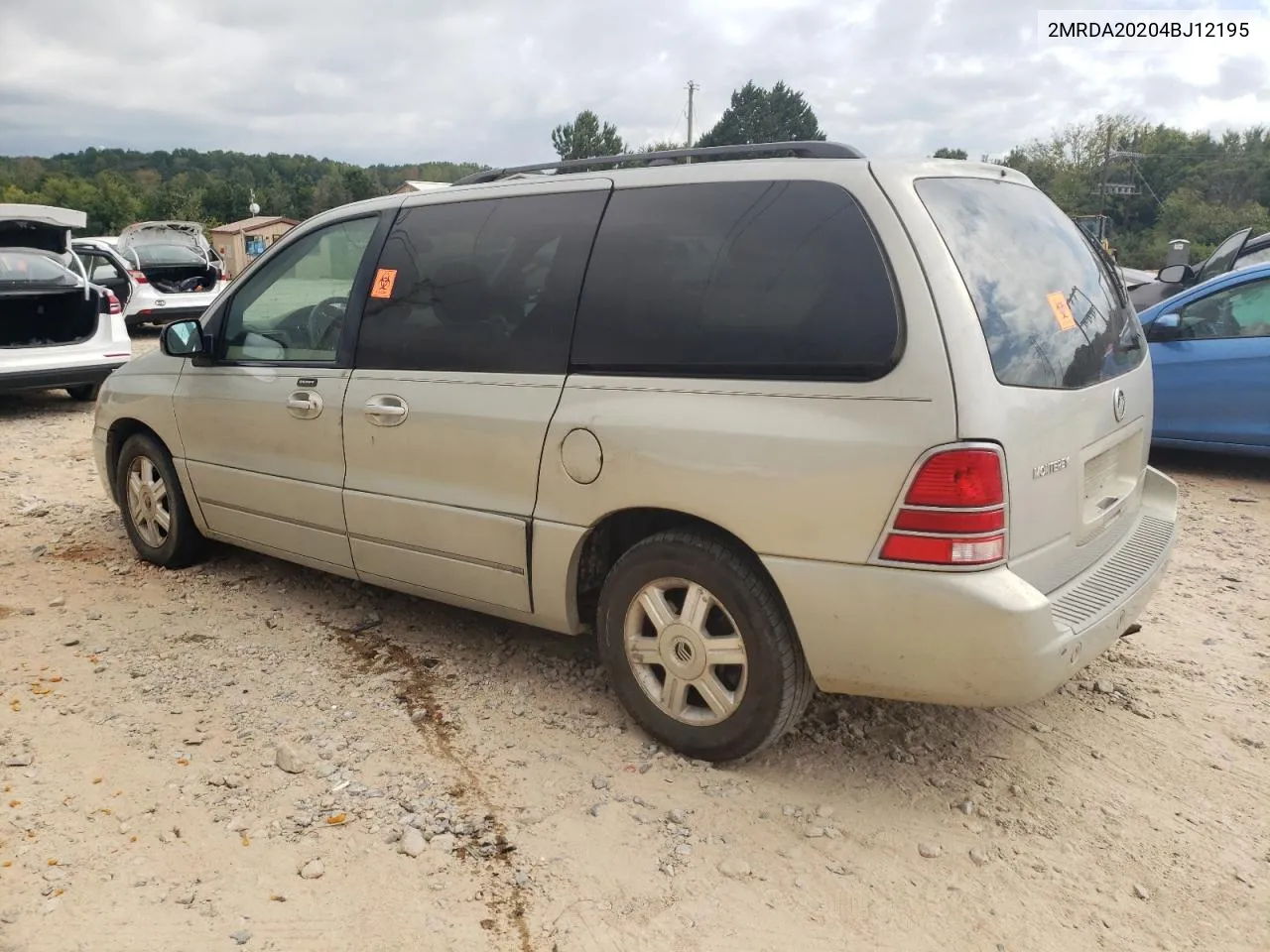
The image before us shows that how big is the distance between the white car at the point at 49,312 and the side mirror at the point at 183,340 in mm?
5749

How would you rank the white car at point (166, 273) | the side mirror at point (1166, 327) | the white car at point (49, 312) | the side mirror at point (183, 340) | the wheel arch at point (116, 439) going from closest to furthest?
the side mirror at point (183, 340), the wheel arch at point (116, 439), the side mirror at point (1166, 327), the white car at point (49, 312), the white car at point (166, 273)

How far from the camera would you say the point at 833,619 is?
2.67m

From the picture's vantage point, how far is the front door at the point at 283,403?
3.91m

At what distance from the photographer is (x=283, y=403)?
4.02m

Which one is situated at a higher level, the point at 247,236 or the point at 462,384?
the point at 247,236

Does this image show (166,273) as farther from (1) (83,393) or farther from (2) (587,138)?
(2) (587,138)

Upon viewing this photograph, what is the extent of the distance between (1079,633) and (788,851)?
1009 millimetres

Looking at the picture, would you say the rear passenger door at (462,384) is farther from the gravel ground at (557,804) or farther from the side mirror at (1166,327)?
the side mirror at (1166,327)

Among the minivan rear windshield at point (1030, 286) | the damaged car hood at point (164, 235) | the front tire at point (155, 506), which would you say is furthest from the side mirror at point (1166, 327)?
the damaged car hood at point (164, 235)

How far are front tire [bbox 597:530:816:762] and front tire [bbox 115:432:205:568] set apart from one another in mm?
2669

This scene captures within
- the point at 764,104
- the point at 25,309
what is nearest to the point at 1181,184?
the point at 764,104

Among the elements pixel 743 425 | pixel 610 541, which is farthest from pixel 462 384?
pixel 743 425

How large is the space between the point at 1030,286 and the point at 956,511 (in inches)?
32.5

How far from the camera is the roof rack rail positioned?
2.99m
